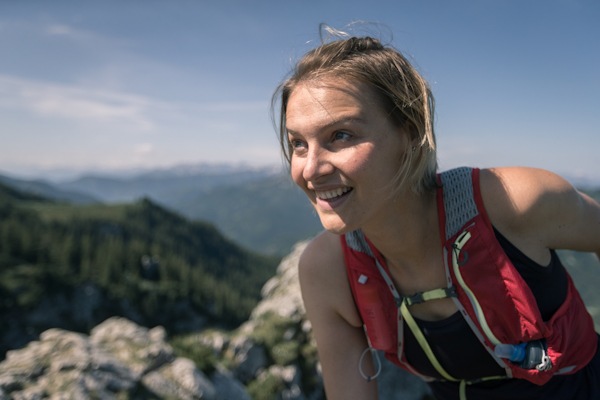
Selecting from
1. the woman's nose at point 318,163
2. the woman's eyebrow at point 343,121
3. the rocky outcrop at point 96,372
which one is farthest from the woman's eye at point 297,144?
the rocky outcrop at point 96,372

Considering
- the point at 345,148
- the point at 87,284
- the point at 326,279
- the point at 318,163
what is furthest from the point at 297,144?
the point at 87,284

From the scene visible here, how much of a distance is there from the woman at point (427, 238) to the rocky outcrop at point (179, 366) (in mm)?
3738

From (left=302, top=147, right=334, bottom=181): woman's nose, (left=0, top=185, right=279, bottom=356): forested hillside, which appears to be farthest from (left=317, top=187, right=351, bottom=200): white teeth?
(left=0, top=185, right=279, bottom=356): forested hillside

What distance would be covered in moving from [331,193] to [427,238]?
0.88 m

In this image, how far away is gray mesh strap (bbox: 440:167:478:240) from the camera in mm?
2646

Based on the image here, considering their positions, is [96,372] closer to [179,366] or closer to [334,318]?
[179,366]

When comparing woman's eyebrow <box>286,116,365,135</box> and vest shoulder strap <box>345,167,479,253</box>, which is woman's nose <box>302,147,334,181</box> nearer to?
woman's eyebrow <box>286,116,365,135</box>

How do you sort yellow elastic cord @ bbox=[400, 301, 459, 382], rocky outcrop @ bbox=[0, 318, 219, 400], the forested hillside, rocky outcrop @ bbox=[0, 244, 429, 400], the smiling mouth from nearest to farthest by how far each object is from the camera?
the smiling mouth < yellow elastic cord @ bbox=[400, 301, 459, 382] < rocky outcrop @ bbox=[0, 318, 219, 400] < rocky outcrop @ bbox=[0, 244, 429, 400] < the forested hillside

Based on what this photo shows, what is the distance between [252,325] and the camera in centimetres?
1174

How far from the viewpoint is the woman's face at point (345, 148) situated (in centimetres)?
240

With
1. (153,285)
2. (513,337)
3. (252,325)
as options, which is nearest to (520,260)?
(513,337)

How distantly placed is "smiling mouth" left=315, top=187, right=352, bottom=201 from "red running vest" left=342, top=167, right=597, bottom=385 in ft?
2.23

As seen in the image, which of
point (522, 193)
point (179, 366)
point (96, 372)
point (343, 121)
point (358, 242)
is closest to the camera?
point (343, 121)

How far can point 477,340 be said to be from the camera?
273cm
